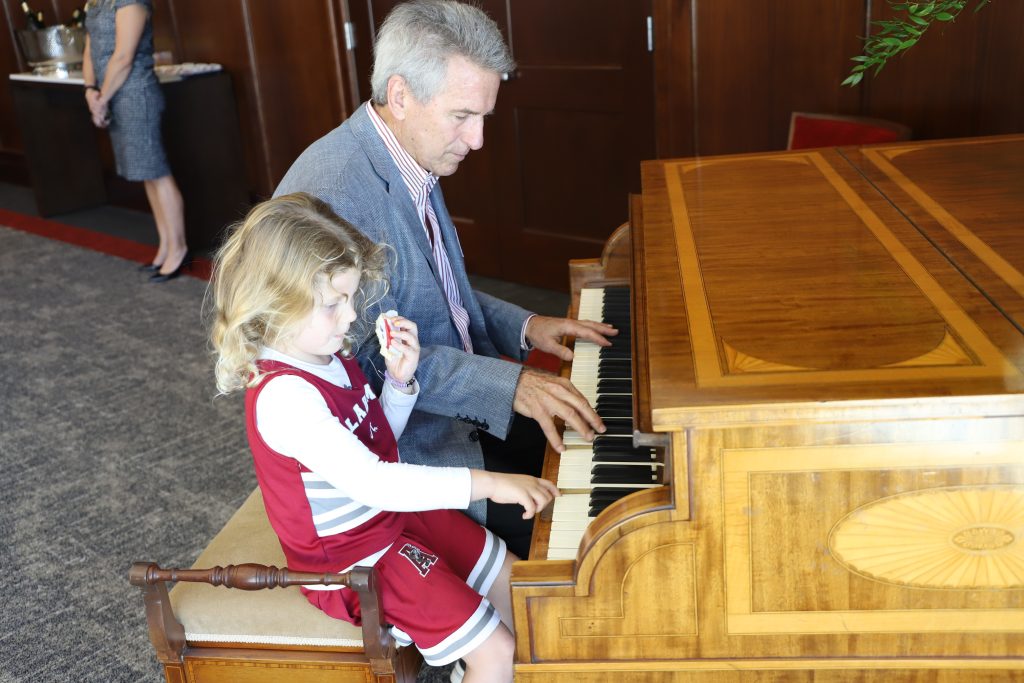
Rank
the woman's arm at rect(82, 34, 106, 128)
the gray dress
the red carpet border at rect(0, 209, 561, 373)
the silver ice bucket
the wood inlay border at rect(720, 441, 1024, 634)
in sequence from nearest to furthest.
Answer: the wood inlay border at rect(720, 441, 1024, 634) → the gray dress → the woman's arm at rect(82, 34, 106, 128) → the red carpet border at rect(0, 209, 561, 373) → the silver ice bucket

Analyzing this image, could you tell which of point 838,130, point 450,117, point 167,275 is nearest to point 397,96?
point 450,117

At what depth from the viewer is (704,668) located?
1.32m

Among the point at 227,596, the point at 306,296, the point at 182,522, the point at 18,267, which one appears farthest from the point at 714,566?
the point at 18,267

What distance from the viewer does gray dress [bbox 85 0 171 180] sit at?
5078 mm

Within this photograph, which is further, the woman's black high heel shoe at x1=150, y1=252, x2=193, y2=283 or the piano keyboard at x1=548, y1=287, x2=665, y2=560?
the woman's black high heel shoe at x1=150, y1=252, x2=193, y2=283

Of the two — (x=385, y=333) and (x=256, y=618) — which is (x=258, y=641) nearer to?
(x=256, y=618)

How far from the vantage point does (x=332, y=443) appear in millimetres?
1549

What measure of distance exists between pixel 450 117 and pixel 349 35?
10.8ft

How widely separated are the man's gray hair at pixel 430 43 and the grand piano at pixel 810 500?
2.22 ft

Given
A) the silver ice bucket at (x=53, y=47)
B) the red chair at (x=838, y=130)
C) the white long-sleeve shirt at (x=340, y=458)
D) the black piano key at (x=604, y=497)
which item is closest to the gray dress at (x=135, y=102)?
the silver ice bucket at (x=53, y=47)

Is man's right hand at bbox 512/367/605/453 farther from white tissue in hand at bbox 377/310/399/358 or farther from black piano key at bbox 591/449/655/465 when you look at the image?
white tissue in hand at bbox 377/310/399/358

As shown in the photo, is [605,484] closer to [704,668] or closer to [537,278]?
[704,668]

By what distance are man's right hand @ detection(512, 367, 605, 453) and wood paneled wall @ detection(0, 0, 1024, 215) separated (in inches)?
76.1

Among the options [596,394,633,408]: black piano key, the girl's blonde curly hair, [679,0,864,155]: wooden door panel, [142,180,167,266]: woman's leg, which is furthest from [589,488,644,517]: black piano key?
[142,180,167,266]: woman's leg
